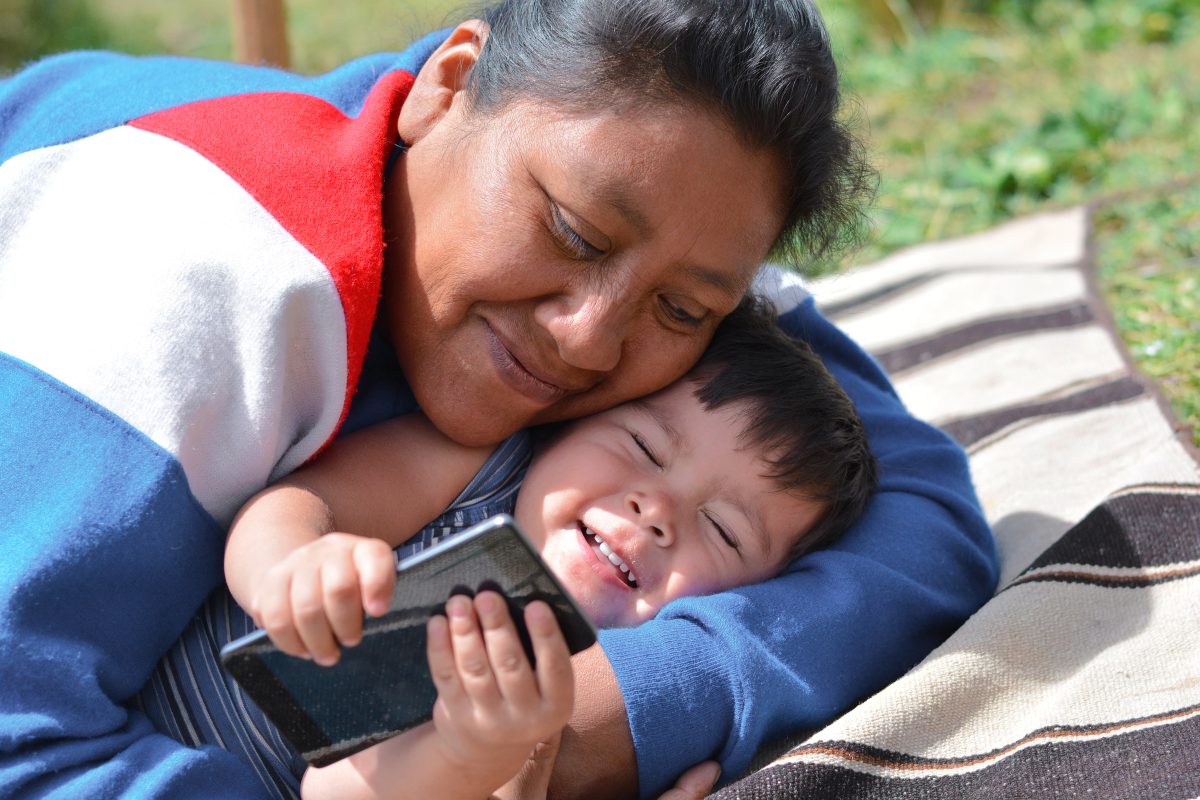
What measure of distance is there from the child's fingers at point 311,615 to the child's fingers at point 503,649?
6.8 inches

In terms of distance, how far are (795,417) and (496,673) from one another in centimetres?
92

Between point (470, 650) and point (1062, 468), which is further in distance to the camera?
point (1062, 468)

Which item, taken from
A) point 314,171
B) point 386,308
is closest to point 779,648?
point 386,308

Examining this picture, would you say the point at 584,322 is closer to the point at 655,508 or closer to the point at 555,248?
the point at 555,248

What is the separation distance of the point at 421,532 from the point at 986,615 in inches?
36.7

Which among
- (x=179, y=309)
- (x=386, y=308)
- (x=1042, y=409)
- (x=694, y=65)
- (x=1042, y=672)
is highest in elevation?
(x=694, y=65)

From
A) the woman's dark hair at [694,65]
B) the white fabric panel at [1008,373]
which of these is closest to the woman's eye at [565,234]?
the woman's dark hair at [694,65]

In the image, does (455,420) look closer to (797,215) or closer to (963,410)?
(797,215)

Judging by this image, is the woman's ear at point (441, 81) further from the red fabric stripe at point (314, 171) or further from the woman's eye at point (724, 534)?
the woman's eye at point (724, 534)

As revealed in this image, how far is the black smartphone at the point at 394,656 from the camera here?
144 centimetres

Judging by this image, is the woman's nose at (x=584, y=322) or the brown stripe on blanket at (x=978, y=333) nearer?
the woman's nose at (x=584, y=322)

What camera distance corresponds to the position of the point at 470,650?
4.78 feet

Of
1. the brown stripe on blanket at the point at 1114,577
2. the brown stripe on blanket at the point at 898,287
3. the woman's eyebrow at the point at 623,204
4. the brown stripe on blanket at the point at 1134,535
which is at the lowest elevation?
the brown stripe on blanket at the point at 898,287

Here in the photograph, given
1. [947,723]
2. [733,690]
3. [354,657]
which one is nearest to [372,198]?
[354,657]
